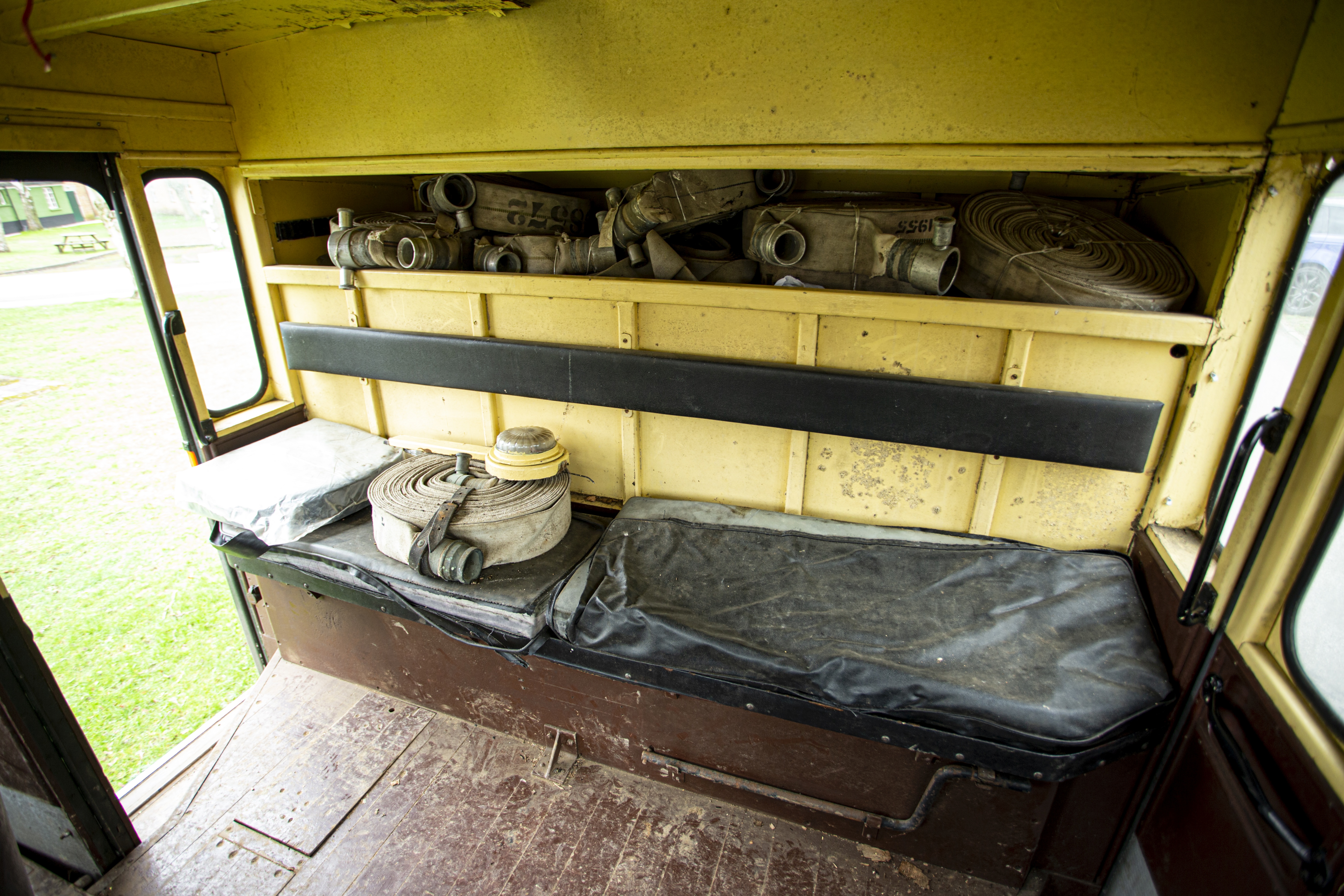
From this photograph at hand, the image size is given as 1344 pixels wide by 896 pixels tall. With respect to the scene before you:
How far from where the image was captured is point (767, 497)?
9.08 ft

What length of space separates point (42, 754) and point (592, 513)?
230cm

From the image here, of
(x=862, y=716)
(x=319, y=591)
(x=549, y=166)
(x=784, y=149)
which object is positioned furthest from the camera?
(x=319, y=591)

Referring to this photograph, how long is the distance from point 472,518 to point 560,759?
1275mm

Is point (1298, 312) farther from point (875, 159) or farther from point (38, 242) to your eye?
point (38, 242)

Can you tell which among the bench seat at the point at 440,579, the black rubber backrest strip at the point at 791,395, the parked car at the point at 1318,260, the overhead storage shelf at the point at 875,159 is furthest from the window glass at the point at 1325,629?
the bench seat at the point at 440,579

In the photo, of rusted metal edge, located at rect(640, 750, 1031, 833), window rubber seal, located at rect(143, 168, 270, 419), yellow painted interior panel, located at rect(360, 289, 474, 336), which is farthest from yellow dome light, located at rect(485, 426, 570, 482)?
window rubber seal, located at rect(143, 168, 270, 419)

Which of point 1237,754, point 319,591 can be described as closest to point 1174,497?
point 1237,754

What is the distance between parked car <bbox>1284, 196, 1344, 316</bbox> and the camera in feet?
5.13

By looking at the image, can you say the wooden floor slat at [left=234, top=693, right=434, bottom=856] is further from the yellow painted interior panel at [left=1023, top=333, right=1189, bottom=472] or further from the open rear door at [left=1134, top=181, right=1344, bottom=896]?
the yellow painted interior panel at [left=1023, top=333, right=1189, bottom=472]

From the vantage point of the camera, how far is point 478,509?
247cm

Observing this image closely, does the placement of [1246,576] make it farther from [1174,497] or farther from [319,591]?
[319,591]

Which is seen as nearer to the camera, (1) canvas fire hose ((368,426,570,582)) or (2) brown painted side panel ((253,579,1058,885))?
(2) brown painted side panel ((253,579,1058,885))

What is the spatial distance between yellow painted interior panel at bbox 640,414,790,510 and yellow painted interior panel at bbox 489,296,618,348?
45 cm

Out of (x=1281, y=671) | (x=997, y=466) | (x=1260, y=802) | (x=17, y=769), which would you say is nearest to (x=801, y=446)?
(x=997, y=466)
